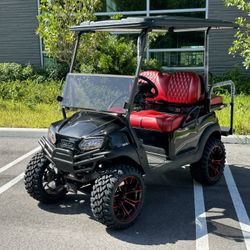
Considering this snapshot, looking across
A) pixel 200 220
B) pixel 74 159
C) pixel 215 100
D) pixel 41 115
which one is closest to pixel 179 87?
pixel 215 100

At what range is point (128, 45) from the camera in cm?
945

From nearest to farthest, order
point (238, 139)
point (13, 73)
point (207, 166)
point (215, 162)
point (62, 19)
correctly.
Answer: point (207, 166), point (215, 162), point (238, 139), point (62, 19), point (13, 73)

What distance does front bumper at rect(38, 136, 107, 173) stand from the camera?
3.29 meters

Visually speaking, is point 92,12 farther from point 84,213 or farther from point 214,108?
point 84,213

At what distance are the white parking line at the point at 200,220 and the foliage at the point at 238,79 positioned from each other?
5.54 metres

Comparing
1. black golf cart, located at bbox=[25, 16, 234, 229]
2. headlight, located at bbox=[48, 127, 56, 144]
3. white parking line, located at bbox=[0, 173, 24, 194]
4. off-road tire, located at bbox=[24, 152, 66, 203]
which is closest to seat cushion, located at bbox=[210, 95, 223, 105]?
black golf cart, located at bbox=[25, 16, 234, 229]

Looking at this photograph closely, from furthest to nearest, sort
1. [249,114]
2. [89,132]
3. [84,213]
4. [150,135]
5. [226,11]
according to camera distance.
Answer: [226,11], [249,114], [150,135], [84,213], [89,132]

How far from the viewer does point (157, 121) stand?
3984mm

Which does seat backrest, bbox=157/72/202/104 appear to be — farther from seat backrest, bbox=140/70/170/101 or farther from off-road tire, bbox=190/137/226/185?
off-road tire, bbox=190/137/226/185

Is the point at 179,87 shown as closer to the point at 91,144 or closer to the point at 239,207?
the point at 239,207

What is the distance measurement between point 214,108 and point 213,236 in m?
1.67

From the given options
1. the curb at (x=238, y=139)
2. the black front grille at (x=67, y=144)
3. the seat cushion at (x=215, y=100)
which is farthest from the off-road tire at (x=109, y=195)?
the curb at (x=238, y=139)

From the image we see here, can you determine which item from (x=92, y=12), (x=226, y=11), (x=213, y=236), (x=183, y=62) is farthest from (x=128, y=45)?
(x=213, y=236)

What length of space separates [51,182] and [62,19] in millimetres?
5030
